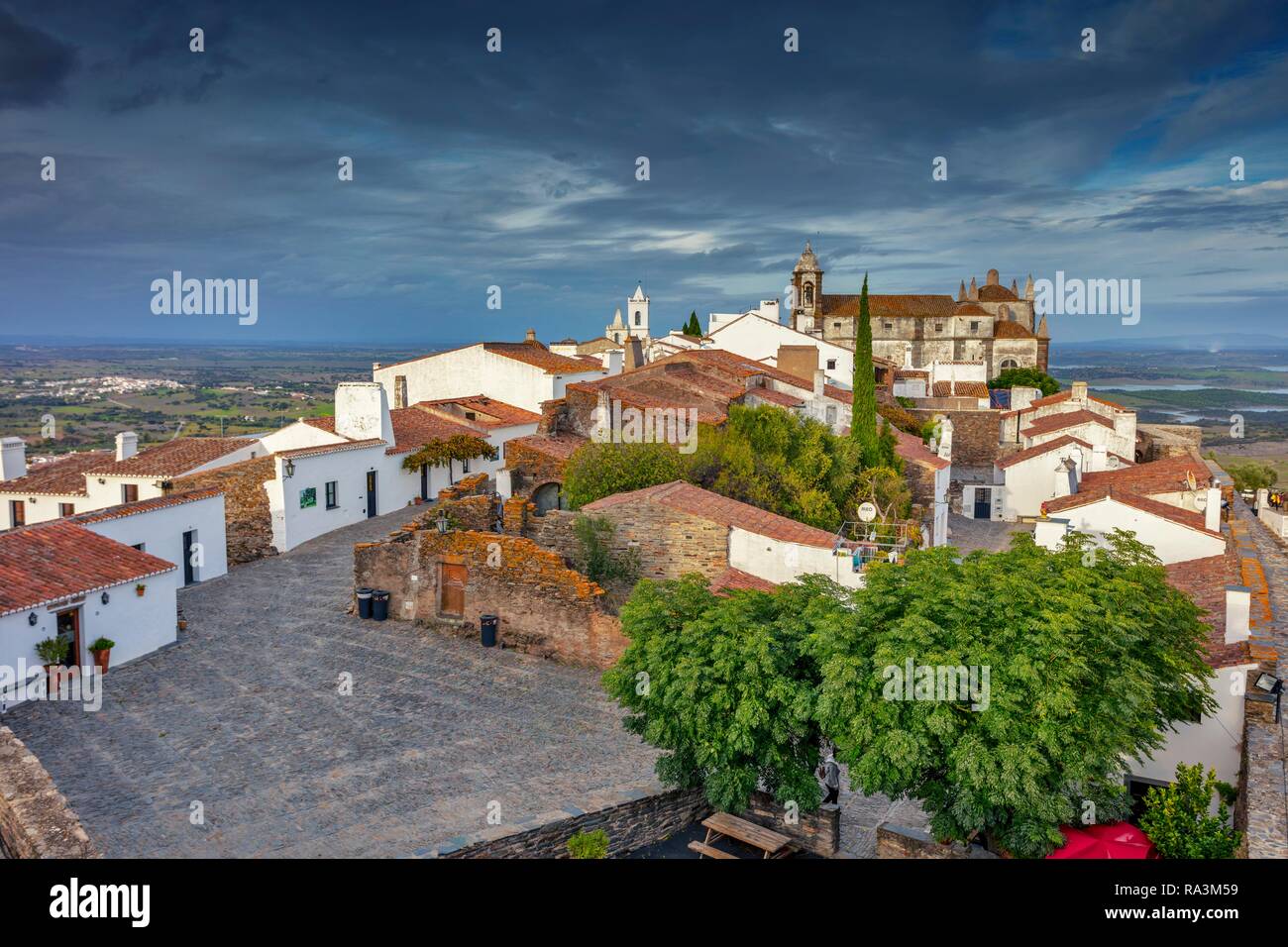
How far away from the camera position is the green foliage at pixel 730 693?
42.0 ft

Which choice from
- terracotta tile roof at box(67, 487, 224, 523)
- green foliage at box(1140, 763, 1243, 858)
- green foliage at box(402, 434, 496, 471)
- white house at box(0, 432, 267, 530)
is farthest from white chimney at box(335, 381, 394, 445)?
green foliage at box(1140, 763, 1243, 858)

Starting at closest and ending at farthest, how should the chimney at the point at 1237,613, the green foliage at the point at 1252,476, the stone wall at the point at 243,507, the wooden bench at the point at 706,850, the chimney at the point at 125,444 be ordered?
the wooden bench at the point at 706,850 → the chimney at the point at 1237,613 → the stone wall at the point at 243,507 → the chimney at the point at 125,444 → the green foliage at the point at 1252,476

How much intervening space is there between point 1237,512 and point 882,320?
241 feet

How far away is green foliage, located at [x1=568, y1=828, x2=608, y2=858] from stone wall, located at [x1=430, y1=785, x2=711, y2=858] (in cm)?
48

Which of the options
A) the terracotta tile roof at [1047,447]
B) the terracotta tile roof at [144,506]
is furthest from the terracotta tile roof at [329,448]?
the terracotta tile roof at [1047,447]

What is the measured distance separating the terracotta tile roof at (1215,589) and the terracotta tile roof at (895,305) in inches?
3173

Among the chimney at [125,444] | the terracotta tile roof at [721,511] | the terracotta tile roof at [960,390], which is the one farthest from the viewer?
the terracotta tile roof at [960,390]

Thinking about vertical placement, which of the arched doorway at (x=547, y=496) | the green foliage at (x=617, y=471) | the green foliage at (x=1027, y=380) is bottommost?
the arched doorway at (x=547, y=496)

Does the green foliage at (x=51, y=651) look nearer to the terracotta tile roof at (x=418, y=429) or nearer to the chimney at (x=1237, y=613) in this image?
the terracotta tile roof at (x=418, y=429)

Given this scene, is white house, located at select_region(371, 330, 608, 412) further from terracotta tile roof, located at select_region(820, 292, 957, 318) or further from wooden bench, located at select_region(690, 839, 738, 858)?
terracotta tile roof, located at select_region(820, 292, 957, 318)

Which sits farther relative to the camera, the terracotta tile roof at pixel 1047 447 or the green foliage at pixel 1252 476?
the green foliage at pixel 1252 476

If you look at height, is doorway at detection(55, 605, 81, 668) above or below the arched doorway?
below

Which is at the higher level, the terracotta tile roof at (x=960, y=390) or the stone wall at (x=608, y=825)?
the terracotta tile roof at (x=960, y=390)

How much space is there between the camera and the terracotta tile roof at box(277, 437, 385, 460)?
28875 mm
